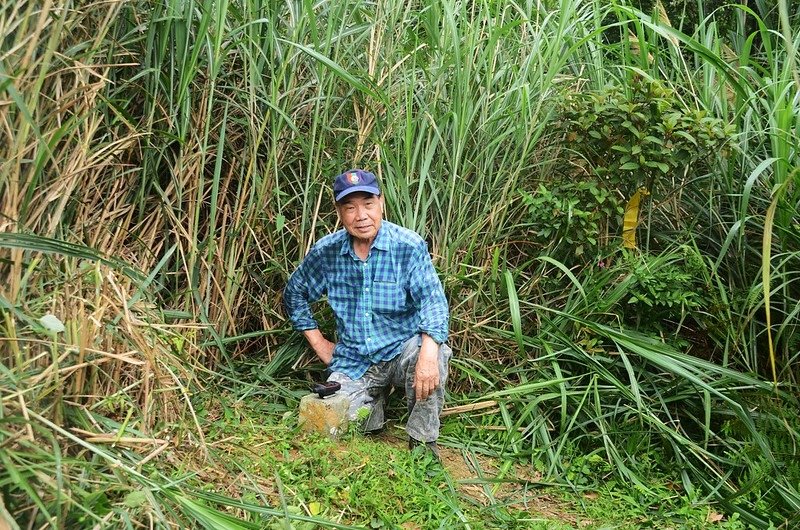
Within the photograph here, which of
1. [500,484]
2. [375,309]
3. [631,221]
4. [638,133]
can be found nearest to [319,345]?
[375,309]

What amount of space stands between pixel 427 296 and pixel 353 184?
0.52 m

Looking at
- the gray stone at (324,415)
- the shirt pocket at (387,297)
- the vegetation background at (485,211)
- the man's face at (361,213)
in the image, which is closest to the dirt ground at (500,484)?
the vegetation background at (485,211)

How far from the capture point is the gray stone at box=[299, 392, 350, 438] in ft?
10.1

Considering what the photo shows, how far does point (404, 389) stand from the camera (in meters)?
3.43

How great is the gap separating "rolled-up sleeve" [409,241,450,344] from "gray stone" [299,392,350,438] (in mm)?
430

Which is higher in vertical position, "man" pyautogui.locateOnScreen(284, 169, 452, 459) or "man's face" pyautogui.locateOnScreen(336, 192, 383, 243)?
"man's face" pyautogui.locateOnScreen(336, 192, 383, 243)

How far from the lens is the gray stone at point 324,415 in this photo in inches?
122

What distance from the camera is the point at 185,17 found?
3.15 metres

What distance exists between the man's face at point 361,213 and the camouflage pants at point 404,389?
1.54 feet

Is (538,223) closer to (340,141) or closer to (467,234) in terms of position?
(467,234)

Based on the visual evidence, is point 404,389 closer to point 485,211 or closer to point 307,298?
point 307,298

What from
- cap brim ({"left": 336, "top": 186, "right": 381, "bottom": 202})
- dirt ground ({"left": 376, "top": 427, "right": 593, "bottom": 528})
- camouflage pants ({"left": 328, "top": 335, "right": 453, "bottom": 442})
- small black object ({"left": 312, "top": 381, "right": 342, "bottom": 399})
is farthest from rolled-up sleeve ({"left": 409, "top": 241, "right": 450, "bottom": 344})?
dirt ground ({"left": 376, "top": 427, "right": 593, "bottom": 528})

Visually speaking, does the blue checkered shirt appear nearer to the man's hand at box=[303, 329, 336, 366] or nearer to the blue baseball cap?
the man's hand at box=[303, 329, 336, 366]

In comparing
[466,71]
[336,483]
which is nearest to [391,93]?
[466,71]
